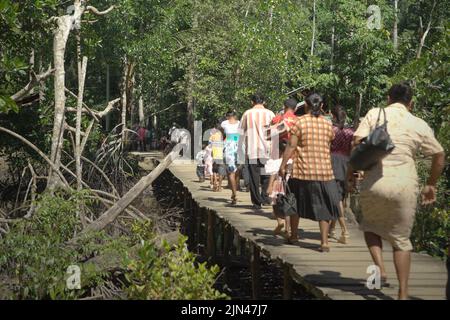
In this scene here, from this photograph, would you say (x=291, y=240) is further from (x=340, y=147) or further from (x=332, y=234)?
(x=340, y=147)

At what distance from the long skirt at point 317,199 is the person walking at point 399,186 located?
5.88 ft

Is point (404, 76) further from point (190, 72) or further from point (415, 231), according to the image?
point (190, 72)

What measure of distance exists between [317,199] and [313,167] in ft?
1.01

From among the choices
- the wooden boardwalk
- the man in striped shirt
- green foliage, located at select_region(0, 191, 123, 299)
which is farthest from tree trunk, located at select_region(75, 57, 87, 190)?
the man in striped shirt

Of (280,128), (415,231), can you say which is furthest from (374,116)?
(415,231)

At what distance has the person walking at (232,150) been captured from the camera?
13445mm

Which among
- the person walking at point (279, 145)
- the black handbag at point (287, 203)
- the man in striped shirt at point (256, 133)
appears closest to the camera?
the black handbag at point (287, 203)

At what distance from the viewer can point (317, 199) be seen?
8609 millimetres

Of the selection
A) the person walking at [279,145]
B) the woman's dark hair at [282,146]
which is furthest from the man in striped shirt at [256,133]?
the woman's dark hair at [282,146]

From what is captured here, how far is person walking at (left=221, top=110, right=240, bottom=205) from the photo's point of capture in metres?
13.4

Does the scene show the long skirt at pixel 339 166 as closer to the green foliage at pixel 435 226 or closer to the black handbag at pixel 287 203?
the black handbag at pixel 287 203

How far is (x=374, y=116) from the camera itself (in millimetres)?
6770

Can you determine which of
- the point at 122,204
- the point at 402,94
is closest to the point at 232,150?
the point at 122,204
